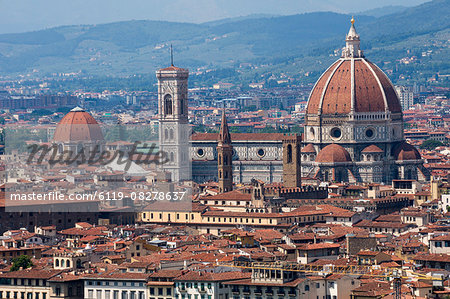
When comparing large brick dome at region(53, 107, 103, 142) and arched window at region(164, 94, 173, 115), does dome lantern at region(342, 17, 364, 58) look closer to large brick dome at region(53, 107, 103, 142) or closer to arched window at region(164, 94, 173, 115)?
arched window at region(164, 94, 173, 115)

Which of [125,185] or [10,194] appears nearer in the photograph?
[10,194]

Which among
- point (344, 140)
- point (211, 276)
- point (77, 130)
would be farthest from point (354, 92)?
point (211, 276)

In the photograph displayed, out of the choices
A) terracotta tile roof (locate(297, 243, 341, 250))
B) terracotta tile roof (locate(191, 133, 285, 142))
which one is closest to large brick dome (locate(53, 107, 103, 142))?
terracotta tile roof (locate(191, 133, 285, 142))

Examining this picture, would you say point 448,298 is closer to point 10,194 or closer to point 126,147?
point 10,194

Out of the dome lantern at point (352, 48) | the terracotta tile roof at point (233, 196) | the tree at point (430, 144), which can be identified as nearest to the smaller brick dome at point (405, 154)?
the dome lantern at point (352, 48)

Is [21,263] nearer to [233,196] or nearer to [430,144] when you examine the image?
[233,196]

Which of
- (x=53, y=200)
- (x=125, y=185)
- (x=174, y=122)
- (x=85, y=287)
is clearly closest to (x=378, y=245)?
(x=85, y=287)
